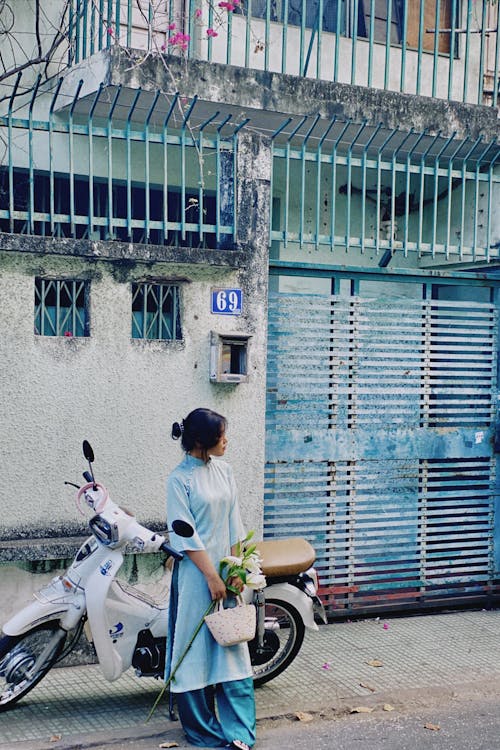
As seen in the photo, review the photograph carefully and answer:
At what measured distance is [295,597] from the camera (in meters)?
6.10

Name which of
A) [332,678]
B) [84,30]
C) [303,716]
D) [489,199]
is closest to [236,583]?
[303,716]

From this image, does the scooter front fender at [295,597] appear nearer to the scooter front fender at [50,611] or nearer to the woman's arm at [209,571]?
the woman's arm at [209,571]

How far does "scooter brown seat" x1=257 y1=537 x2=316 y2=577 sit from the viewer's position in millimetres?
5988

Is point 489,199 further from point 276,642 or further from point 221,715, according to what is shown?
point 221,715

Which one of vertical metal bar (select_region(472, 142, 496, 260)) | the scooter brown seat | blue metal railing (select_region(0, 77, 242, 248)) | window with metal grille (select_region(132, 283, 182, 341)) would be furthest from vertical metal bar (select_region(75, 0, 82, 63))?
the scooter brown seat

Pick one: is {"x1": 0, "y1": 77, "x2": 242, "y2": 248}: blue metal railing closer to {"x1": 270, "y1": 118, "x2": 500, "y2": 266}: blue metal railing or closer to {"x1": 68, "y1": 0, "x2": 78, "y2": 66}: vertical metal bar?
{"x1": 68, "y1": 0, "x2": 78, "y2": 66}: vertical metal bar

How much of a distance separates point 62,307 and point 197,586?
2.27 meters

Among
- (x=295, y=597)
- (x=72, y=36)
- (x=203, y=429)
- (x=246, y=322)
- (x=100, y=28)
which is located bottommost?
(x=295, y=597)

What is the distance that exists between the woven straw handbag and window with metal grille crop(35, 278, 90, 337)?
2155mm

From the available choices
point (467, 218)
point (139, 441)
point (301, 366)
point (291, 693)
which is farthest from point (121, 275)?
point (467, 218)

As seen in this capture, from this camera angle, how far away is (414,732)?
18.6 feet

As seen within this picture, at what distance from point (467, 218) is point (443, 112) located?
0.99 m

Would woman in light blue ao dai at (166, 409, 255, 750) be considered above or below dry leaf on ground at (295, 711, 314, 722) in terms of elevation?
above

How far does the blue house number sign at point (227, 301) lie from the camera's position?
694 centimetres
